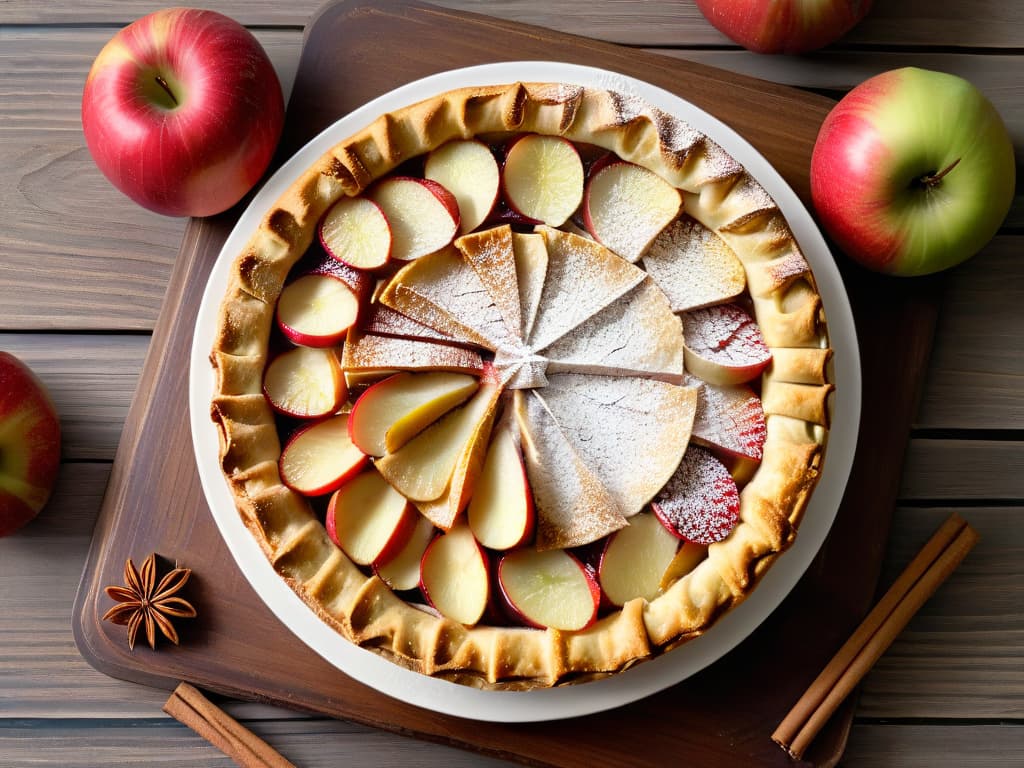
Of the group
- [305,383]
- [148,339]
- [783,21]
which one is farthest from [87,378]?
[783,21]

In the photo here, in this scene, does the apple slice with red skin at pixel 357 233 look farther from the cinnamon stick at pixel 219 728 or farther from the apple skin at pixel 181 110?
the cinnamon stick at pixel 219 728

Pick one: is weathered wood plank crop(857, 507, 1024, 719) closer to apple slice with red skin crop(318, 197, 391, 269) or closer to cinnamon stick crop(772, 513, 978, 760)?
cinnamon stick crop(772, 513, 978, 760)

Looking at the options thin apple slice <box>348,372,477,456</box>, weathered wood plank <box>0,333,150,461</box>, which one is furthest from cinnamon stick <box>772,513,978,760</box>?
weathered wood plank <box>0,333,150,461</box>

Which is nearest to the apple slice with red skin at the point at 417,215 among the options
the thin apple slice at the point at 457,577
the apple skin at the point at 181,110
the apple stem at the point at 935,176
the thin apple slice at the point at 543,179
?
the thin apple slice at the point at 543,179

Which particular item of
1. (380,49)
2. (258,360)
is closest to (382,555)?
(258,360)

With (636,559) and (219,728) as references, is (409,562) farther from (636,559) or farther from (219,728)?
(219,728)

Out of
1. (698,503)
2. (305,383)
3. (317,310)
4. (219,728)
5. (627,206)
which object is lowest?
(219,728)
